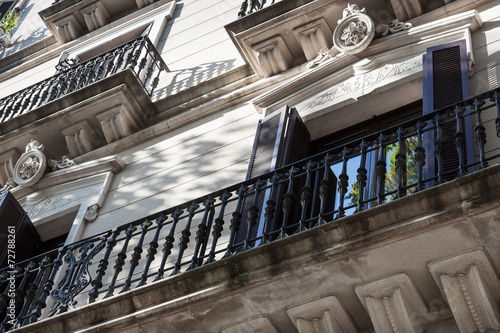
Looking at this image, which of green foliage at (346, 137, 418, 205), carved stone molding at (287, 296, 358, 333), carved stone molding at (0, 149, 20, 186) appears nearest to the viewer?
carved stone molding at (287, 296, 358, 333)

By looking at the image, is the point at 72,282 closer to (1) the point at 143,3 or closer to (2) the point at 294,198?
(2) the point at 294,198

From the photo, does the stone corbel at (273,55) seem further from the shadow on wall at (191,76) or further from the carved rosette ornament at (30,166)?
the carved rosette ornament at (30,166)

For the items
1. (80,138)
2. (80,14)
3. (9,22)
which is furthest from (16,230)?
(9,22)

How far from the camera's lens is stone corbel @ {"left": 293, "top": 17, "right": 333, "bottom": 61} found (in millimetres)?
9656

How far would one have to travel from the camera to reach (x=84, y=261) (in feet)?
25.3

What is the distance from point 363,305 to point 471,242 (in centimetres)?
91

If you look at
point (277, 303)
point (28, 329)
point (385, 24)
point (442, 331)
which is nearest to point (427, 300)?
point (442, 331)

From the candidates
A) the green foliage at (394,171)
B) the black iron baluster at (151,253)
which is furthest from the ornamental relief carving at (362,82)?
the black iron baluster at (151,253)

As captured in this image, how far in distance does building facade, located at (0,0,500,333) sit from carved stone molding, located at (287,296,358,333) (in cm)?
2

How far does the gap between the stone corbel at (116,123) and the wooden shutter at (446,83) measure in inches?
167

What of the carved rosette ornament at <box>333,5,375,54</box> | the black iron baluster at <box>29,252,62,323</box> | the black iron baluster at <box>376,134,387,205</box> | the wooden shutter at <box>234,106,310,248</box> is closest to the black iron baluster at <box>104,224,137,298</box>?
the black iron baluster at <box>29,252,62,323</box>

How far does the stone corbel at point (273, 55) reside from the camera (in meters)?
9.84

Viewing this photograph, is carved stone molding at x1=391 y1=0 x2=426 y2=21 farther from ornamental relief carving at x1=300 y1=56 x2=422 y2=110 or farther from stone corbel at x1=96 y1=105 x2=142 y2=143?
stone corbel at x1=96 y1=105 x2=142 y2=143

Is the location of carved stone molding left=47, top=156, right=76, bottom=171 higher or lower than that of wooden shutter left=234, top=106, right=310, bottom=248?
higher
